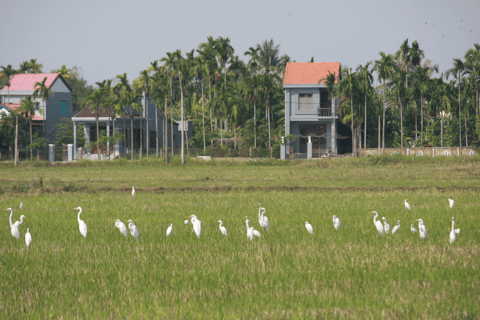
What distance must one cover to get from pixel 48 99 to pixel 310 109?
→ 3177 centimetres

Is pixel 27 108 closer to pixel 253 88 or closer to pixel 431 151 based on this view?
pixel 253 88

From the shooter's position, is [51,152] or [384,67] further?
[51,152]

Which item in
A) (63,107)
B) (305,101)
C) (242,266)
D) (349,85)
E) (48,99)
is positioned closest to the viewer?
(242,266)

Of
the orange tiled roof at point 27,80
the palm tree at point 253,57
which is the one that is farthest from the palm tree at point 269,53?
the orange tiled roof at point 27,80

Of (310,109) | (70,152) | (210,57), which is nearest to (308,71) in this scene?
(310,109)

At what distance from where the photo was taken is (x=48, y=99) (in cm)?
6084

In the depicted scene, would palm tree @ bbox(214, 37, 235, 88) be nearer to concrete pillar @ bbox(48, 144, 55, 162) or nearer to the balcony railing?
the balcony railing

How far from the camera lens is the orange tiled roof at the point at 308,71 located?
54562mm

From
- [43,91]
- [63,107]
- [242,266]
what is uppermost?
[43,91]

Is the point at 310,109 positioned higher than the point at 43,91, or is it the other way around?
the point at 43,91

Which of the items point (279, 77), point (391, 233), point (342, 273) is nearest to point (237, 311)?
point (342, 273)

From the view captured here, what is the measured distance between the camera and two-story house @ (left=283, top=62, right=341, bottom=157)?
2133 inches

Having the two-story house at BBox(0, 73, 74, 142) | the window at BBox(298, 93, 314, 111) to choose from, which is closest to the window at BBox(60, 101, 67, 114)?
the two-story house at BBox(0, 73, 74, 142)

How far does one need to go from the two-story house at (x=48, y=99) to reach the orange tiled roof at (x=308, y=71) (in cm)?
2905
